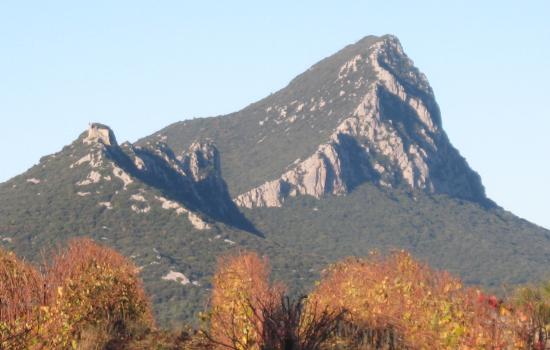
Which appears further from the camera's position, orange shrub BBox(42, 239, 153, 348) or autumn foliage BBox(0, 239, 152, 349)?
orange shrub BBox(42, 239, 153, 348)

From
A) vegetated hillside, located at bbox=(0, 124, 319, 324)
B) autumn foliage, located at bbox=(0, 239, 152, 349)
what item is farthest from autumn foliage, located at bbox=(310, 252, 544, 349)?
vegetated hillside, located at bbox=(0, 124, 319, 324)

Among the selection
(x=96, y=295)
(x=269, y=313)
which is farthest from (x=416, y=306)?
(x=269, y=313)

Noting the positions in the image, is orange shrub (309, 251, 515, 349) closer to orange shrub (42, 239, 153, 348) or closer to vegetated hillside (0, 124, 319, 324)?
orange shrub (42, 239, 153, 348)

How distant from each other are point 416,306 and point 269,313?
21302mm

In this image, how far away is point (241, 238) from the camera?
187 m

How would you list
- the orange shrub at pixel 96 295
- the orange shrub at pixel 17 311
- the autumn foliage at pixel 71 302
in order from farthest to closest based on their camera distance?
the orange shrub at pixel 96 295 → the autumn foliage at pixel 71 302 → the orange shrub at pixel 17 311

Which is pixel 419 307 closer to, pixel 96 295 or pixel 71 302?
pixel 96 295

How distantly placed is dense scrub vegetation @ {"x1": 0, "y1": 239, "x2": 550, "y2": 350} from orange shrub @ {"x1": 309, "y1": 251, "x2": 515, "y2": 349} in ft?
0.17

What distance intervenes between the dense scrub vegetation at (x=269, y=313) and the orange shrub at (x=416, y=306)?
50 mm

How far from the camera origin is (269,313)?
1422 centimetres

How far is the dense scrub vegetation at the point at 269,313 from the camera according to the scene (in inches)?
598

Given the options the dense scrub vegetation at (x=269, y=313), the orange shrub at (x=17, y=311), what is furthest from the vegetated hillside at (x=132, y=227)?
the orange shrub at (x=17, y=311)

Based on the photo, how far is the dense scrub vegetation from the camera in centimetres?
1518

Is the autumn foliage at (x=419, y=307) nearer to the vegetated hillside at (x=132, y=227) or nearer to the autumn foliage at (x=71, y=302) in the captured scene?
the autumn foliage at (x=71, y=302)
